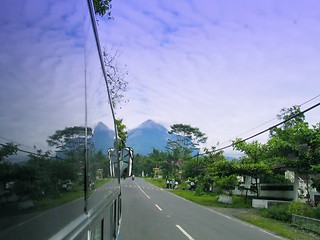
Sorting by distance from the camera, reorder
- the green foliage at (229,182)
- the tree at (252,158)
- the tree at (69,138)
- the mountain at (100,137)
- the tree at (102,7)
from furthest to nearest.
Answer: the green foliage at (229,182)
the tree at (252,158)
the tree at (102,7)
the mountain at (100,137)
the tree at (69,138)

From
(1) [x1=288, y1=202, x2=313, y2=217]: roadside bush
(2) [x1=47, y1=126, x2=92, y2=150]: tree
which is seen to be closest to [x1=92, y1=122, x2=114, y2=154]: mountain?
(2) [x1=47, y1=126, x2=92, y2=150]: tree

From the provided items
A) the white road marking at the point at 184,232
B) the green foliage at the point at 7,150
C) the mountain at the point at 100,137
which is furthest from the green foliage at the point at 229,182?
the green foliage at the point at 7,150

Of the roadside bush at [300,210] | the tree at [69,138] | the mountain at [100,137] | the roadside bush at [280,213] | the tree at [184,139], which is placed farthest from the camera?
the tree at [184,139]

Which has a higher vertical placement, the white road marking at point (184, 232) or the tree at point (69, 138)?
the tree at point (69, 138)

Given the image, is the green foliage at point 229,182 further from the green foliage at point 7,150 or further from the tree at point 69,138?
the green foliage at point 7,150

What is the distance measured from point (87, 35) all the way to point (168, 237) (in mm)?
8580

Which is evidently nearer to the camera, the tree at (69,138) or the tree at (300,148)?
the tree at (69,138)

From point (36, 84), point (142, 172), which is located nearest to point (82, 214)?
point (36, 84)

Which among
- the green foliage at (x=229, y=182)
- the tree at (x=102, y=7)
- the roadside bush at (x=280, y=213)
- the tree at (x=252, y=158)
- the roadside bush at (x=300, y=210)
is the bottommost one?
the roadside bush at (x=280, y=213)

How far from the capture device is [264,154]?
74.2ft

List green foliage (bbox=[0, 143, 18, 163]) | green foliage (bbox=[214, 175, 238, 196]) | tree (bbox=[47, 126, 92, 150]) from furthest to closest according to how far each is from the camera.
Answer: green foliage (bbox=[214, 175, 238, 196]) < tree (bbox=[47, 126, 92, 150]) < green foliage (bbox=[0, 143, 18, 163])

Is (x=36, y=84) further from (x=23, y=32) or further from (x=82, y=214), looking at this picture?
(x=82, y=214)

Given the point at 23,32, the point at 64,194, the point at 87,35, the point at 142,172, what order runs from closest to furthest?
1. the point at 23,32
2. the point at 64,194
3. the point at 87,35
4. the point at 142,172

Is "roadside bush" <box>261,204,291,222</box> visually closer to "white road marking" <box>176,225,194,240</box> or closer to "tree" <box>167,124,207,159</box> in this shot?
"white road marking" <box>176,225,194,240</box>
